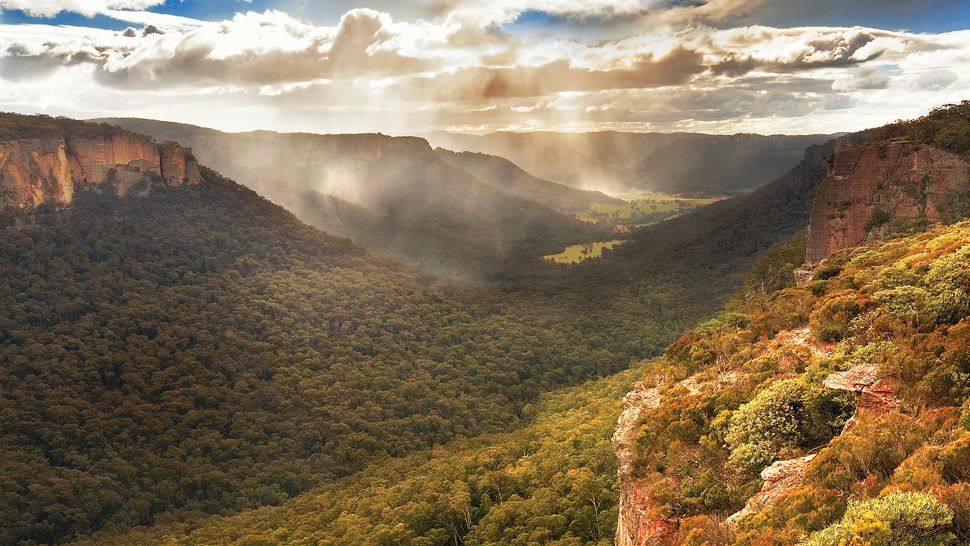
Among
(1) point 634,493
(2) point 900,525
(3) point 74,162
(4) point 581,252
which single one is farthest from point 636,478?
(4) point 581,252

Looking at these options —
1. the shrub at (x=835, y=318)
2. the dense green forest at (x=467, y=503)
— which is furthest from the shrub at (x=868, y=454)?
the dense green forest at (x=467, y=503)

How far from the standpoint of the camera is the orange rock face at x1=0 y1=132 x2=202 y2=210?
251 feet

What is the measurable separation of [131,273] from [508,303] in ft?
205

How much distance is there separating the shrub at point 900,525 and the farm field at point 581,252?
15246 cm

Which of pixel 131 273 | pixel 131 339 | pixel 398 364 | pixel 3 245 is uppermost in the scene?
pixel 3 245

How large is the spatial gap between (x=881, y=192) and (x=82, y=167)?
4084 inches

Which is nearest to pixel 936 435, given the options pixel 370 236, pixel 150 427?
pixel 150 427

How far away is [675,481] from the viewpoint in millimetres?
17688

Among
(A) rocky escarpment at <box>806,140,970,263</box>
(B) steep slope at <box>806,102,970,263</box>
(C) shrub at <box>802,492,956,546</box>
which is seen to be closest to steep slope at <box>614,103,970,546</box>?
(C) shrub at <box>802,492,956,546</box>

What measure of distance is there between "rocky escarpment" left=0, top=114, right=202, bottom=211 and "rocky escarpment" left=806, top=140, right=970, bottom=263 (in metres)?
95.0

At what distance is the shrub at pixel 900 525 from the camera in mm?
10062

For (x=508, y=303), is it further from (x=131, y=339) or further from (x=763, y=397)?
(x=763, y=397)

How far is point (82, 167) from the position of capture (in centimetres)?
8888

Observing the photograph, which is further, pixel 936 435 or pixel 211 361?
pixel 211 361
